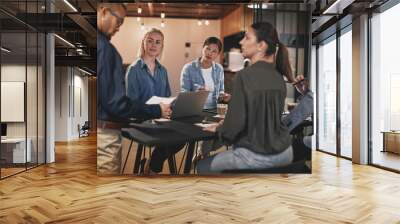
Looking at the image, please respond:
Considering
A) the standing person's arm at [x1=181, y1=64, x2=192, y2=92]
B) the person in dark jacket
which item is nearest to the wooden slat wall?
the person in dark jacket

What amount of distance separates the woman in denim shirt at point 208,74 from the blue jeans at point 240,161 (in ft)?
2.87

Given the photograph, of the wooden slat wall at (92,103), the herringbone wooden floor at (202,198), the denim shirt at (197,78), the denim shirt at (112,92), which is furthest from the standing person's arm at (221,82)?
the wooden slat wall at (92,103)

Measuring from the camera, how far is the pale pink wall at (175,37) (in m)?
6.57

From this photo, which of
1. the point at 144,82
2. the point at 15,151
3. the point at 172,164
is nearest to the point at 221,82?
the point at 144,82

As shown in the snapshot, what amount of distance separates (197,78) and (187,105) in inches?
19.7

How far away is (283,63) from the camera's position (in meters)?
6.65

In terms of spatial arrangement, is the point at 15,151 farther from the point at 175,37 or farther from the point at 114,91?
the point at 175,37

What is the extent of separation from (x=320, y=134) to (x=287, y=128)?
5.28 m

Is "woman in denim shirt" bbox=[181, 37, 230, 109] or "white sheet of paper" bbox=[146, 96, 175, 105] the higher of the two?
"woman in denim shirt" bbox=[181, 37, 230, 109]

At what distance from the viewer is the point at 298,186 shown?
6004mm

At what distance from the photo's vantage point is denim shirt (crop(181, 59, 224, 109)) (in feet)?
21.7

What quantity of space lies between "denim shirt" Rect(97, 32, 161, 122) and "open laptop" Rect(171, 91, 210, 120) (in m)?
0.31

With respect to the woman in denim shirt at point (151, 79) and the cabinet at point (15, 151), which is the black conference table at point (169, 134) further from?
the cabinet at point (15, 151)

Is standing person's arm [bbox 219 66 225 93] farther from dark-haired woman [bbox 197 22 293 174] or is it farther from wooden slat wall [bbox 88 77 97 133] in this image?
wooden slat wall [bbox 88 77 97 133]
